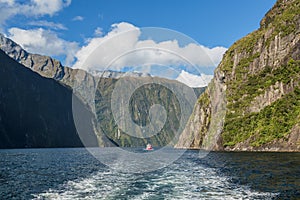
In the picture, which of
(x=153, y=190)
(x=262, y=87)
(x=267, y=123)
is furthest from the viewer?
(x=262, y=87)

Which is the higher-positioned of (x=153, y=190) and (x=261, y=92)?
(x=261, y=92)

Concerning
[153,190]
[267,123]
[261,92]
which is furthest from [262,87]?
[153,190]

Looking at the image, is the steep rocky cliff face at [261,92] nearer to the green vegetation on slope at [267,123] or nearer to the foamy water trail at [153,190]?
the green vegetation on slope at [267,123]

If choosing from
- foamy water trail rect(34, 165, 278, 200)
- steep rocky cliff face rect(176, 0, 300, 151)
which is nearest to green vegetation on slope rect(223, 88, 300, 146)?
steep rocky cliff face rect(176, 0, 300, 151)

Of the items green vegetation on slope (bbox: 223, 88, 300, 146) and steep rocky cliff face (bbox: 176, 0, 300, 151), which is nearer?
green vegetation on slope (bbox: 223, 88, 300, 146)

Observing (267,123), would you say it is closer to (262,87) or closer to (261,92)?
(261,92)

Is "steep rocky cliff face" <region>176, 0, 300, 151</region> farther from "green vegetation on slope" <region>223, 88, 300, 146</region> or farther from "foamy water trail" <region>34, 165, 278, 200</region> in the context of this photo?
"foamy water trail" <region>34, 165, 278, 200</region>

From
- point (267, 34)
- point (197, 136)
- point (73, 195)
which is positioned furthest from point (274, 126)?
point (73, 195)

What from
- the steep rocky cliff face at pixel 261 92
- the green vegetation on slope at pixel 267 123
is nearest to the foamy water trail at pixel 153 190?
the steep rocky cliff face at pixel 261 92
